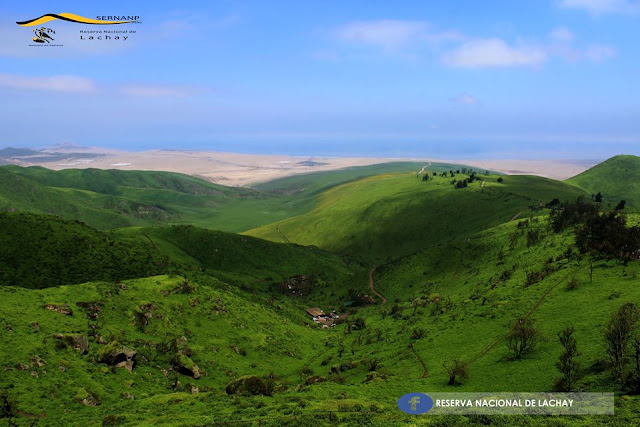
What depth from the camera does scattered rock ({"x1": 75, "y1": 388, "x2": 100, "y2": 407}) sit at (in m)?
50.0

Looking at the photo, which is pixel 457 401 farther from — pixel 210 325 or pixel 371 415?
pixel 210 325

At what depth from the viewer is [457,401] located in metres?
45.7

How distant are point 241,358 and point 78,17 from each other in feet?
289

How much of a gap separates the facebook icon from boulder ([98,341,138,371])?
40.6 meters

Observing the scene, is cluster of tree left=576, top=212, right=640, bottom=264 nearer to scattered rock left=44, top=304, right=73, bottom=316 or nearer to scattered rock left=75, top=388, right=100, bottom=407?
scattered rock left=75, top=388, right=100, bottom=407

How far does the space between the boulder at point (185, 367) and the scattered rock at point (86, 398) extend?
15.3 metres

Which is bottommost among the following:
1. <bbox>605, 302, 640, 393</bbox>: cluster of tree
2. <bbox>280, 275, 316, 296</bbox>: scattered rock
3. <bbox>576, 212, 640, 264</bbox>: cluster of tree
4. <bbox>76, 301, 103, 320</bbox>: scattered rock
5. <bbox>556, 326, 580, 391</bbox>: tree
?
<bbox>280, 275, 316, 296</bbox>: scattered rock

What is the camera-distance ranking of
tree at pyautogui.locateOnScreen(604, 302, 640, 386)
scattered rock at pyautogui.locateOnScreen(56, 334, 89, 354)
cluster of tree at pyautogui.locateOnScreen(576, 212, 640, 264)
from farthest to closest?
cluster of tree at pyautogui.locateOnScreen(576, 212, 640, 264), scattered rock at pyautogui.locateOnScreen(56, 334, 89, 354), tree at pyautogui.locateOnScreen(604, 302, 640, 386)

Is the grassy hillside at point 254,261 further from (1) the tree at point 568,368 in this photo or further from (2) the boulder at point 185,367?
(1) the tree at point 568,368

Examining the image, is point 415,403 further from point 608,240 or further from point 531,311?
point 608,240

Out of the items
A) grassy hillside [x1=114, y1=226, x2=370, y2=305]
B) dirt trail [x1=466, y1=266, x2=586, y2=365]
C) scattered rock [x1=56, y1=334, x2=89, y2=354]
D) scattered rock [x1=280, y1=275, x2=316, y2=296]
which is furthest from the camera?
scattered rock [x1=280, y1=275, x2=316, y2=296]

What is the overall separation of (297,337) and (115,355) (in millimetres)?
46505

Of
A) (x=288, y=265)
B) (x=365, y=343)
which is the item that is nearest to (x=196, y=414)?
(x=365, y=343)

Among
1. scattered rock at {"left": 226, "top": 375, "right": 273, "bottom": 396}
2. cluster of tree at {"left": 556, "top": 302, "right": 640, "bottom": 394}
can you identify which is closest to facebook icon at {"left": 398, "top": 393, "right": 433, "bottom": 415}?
cluster of tree at {"left": 556, "top": 302, "right": 640, "bottom": 394}
